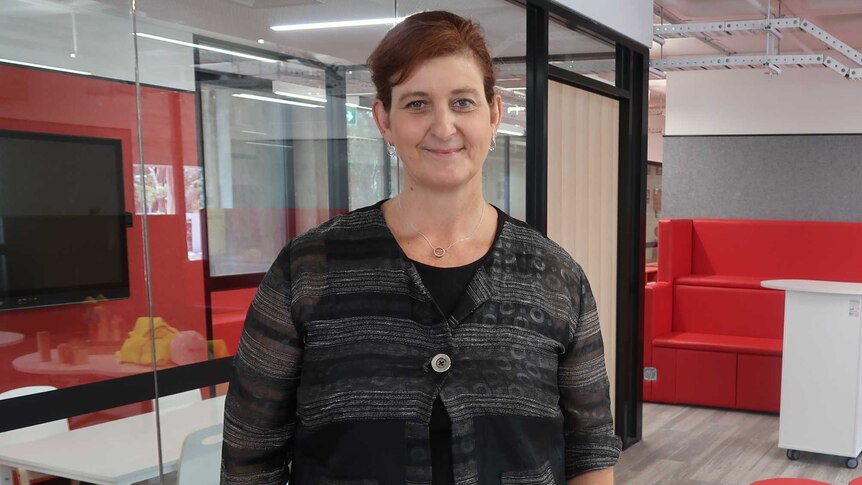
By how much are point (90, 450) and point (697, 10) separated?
707 cm

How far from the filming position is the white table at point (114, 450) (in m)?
1.81

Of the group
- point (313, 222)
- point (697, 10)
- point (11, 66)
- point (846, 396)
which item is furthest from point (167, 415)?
point (697, 10)

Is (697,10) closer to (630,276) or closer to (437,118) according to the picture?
(630,276)

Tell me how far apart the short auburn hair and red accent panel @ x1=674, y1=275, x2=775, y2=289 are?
19.9 ft

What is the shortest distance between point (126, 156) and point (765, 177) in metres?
7.70

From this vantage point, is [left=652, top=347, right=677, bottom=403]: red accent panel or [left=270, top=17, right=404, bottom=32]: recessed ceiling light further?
[left=652, top=347, right=677, bottom=403]: red accent panel

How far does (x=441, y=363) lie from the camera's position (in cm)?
125

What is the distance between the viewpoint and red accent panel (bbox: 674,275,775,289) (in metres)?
6.75

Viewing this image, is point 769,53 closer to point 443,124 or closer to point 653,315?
point 653,315

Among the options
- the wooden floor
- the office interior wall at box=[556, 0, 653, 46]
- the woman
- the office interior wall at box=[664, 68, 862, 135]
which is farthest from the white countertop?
the woman

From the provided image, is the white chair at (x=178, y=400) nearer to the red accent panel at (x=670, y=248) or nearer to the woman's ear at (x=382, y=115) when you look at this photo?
the woman's ear at (x=382, y=115)

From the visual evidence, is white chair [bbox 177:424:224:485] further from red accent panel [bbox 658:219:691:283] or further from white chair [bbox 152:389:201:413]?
red accent panel [bbox 658:219:691:283]

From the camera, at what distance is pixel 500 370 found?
1274mm

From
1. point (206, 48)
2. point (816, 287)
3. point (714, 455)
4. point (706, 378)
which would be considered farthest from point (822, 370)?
point (206, 48)
